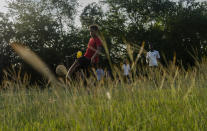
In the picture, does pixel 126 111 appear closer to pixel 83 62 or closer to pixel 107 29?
pixel 83 62

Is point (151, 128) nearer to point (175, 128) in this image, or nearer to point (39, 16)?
point (175, 128)

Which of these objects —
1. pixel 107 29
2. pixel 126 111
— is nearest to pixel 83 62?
pixel 126 111

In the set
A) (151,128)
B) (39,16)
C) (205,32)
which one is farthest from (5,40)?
(151,128)

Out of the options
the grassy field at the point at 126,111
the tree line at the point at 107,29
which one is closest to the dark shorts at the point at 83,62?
the grassy field at the point at 126,111

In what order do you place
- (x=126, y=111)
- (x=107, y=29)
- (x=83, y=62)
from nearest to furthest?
(x=126, y=111) < (x=83, y=62) < (x=107, y=29)

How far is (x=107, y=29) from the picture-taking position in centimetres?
2577

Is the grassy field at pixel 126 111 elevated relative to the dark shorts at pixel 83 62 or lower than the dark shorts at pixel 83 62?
lower

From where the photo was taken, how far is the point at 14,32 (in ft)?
69.9

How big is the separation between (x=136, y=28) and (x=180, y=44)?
5549mm

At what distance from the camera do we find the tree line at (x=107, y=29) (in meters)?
19.7

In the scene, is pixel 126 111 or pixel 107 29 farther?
pixel 107 29

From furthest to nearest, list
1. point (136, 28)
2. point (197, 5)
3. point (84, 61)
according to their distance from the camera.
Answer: point (197, 5) < point (136, 28) < point (84, 61)

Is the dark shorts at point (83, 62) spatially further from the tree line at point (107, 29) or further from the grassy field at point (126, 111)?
the tree line at point (107, 29)

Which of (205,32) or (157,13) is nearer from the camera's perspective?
(205,32)
